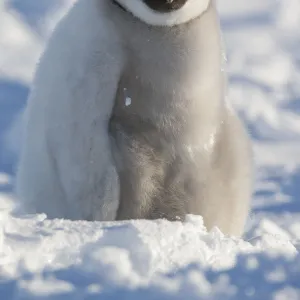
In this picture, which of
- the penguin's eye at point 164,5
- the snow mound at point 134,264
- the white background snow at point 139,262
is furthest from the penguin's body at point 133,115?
the snow mound at point 134,264

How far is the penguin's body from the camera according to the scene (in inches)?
115

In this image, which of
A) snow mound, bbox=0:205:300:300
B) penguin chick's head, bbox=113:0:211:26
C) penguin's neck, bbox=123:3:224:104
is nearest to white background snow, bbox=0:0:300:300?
snow mound, bbox=0:205:300:300

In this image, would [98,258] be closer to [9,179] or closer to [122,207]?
[122,207]

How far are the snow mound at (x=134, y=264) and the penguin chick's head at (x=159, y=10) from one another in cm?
104

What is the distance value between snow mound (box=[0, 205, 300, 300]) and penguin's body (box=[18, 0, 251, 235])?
2.81 feet

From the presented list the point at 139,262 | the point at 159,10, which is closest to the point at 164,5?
the point at 159,10

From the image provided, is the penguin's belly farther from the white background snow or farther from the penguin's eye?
the white background snow

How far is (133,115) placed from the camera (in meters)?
2.94

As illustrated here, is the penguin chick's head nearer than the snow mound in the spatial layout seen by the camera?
No

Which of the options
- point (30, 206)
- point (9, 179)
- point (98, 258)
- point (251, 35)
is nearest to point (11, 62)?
point (9, 179)

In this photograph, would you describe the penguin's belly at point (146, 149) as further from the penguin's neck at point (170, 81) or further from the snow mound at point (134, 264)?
the snow mound at point (134, 264)

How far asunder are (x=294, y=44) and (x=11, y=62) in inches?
74.8

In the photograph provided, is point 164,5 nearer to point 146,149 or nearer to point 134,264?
point 146,149

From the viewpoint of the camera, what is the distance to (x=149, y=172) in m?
2.97
